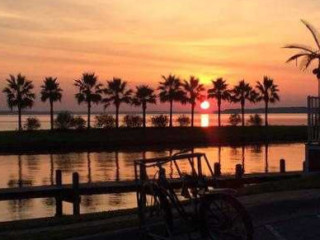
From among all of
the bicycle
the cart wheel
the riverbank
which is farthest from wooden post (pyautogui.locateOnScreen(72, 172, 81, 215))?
the riverbank

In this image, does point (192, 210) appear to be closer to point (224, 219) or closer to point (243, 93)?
point (224, 219)

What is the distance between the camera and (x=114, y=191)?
93.6 feet

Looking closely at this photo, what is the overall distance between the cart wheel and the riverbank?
7103cm

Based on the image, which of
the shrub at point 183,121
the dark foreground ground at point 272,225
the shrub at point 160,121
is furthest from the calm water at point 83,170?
the shrub at point 183,121

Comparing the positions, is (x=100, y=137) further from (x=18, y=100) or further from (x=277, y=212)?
(x=277, y=212)

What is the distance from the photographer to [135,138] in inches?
3492

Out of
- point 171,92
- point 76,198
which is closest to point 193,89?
point 171,92

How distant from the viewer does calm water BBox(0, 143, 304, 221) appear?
29.0 m

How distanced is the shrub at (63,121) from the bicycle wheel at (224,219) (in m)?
87.0

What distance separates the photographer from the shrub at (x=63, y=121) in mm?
93688

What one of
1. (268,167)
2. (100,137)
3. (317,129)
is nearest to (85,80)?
(100,137)

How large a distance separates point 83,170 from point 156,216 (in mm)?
42623

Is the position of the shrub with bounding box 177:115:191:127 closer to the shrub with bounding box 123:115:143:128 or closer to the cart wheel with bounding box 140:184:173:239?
the shrub with bounding box 123:115:143:128

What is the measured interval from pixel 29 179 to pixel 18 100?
5742cm
